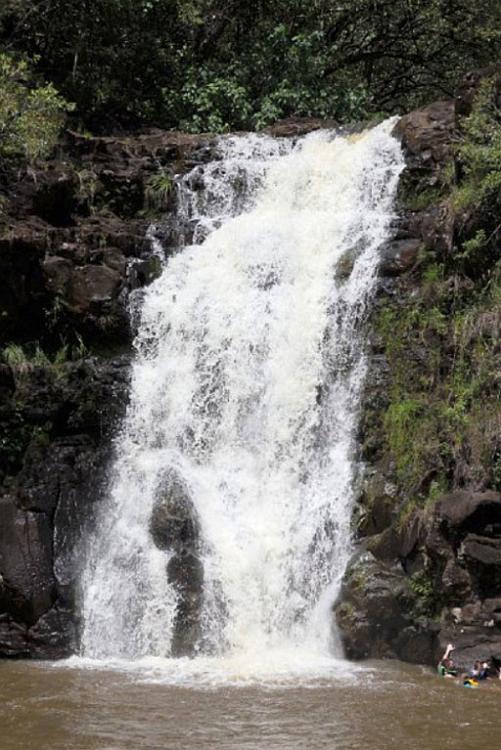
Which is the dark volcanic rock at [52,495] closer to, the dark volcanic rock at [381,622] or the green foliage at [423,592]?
the dark volcanic rock at [381,622]

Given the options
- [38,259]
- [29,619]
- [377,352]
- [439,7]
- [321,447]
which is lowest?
[29,619]

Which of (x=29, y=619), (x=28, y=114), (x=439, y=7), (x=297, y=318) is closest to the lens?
(x=29, y=619)

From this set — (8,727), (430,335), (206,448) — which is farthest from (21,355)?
(8,727)

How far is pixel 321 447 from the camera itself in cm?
1451

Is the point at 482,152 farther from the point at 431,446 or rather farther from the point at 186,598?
the point at 186,598

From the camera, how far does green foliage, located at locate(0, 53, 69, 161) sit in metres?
18.7

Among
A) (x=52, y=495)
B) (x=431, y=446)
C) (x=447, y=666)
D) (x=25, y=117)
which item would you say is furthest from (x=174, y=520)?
(x=25, y=117)

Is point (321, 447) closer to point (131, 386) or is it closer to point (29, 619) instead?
point (131, 386)

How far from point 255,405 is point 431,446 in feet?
10.2

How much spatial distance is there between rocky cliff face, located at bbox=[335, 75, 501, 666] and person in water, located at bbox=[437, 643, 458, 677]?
0.13m

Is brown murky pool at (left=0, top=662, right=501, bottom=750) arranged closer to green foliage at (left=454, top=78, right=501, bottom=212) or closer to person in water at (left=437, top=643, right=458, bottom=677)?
person in water at (left=437, top=643, right=458, bottom=677)

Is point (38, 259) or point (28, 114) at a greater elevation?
point (28, 114)

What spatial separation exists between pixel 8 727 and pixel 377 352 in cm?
852

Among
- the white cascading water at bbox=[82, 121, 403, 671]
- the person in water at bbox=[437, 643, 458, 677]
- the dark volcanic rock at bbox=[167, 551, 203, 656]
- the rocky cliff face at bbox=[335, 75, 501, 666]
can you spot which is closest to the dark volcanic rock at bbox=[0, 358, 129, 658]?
the white cascading water at bbox=[82, 121, 403, 671]
